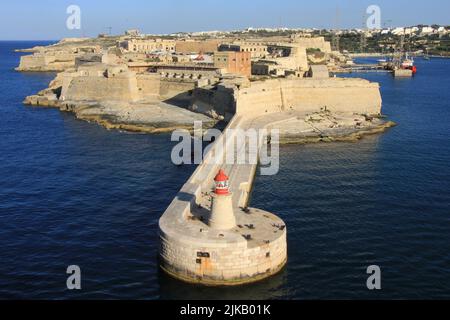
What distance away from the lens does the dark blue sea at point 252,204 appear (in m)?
15.7

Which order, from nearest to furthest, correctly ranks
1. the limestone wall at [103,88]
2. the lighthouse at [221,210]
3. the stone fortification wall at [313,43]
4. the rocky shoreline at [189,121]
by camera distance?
the lighthouse at [221,210] → the rocky shoreline at [189,121] → the limestone wall at [103,88] → the stone fortification wall at [313,43]

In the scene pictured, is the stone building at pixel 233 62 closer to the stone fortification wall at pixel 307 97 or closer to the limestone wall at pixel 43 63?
the stone fortification wall at pixel 307 97

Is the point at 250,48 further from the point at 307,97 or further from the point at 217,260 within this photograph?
the point at 217,260

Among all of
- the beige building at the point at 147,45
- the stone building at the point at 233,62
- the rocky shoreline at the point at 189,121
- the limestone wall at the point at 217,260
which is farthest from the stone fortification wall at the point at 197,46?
the limestone wall at the point at 217,260

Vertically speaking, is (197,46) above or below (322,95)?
above

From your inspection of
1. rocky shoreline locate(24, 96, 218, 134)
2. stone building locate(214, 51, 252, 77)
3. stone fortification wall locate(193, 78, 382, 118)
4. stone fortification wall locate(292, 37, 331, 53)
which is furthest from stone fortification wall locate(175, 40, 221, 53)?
stone fortification wall locate(193, 78, 382, 118)

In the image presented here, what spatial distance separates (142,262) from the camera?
1716 cm

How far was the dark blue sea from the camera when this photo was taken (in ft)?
51.6

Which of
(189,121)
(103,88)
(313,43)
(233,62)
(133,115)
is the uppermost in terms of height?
(313,43)

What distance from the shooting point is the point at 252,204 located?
22.5 metres

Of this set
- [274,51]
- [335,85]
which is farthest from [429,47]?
[335,85]

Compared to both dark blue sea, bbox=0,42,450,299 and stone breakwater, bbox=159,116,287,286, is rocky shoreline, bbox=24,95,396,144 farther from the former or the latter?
stone breakwater, bbox=159,116,287,286

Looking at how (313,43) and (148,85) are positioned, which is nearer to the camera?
(148,85)

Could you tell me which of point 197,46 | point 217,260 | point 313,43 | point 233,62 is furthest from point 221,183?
point 313,43
